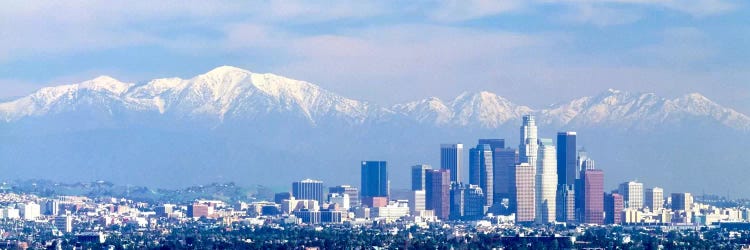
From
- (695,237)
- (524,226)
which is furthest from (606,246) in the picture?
(524,226)

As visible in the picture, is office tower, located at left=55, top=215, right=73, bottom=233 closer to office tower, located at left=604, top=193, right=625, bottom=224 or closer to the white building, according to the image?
the white building

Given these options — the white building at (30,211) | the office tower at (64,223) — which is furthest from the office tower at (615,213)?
the white building at (30,211)

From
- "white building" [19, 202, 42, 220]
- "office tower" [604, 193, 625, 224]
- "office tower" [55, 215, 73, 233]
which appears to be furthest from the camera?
"office tower" [604, 193, 625, 224]

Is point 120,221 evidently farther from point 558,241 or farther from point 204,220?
point 558,241

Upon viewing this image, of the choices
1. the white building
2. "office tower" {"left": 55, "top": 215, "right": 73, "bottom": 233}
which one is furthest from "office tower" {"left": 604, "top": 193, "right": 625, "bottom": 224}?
the white building

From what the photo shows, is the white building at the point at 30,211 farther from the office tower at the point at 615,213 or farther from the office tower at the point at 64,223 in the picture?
the office tower at the point at 615,213

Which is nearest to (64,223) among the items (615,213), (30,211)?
(30,211)

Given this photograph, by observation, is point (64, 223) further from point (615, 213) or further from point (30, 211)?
point (615, 213)

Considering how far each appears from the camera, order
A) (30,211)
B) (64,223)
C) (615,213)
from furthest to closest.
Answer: (615,213) → (30,211) → (64,223)
